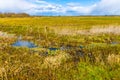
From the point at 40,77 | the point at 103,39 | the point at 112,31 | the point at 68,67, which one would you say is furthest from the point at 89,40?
the point at 40,77

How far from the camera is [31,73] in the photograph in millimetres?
10859

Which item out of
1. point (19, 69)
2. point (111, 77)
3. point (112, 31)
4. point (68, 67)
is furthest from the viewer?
point (112, 31)

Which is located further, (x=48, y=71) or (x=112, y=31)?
(x=112, y=31)

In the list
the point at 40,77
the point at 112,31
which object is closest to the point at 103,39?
the point at 112,31

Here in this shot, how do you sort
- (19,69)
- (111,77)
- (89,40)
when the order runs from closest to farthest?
(111,77), (19,69), (89,40)

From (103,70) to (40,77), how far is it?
2737mm

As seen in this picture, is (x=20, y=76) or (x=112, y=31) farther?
(x=112, y=31)

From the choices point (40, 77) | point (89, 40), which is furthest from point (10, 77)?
point (89, 40)

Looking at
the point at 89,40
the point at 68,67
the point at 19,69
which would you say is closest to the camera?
the point at 19,69

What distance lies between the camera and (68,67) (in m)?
12.0

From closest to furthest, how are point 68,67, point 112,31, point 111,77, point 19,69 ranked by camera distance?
point 111,77, point 19,69, point 68,67, point 112,31

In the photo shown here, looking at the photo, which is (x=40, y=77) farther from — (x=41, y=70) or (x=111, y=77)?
(x=111, y=77)

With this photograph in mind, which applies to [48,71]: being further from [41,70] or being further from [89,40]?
[89,40]

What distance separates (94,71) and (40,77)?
92.4 inches
